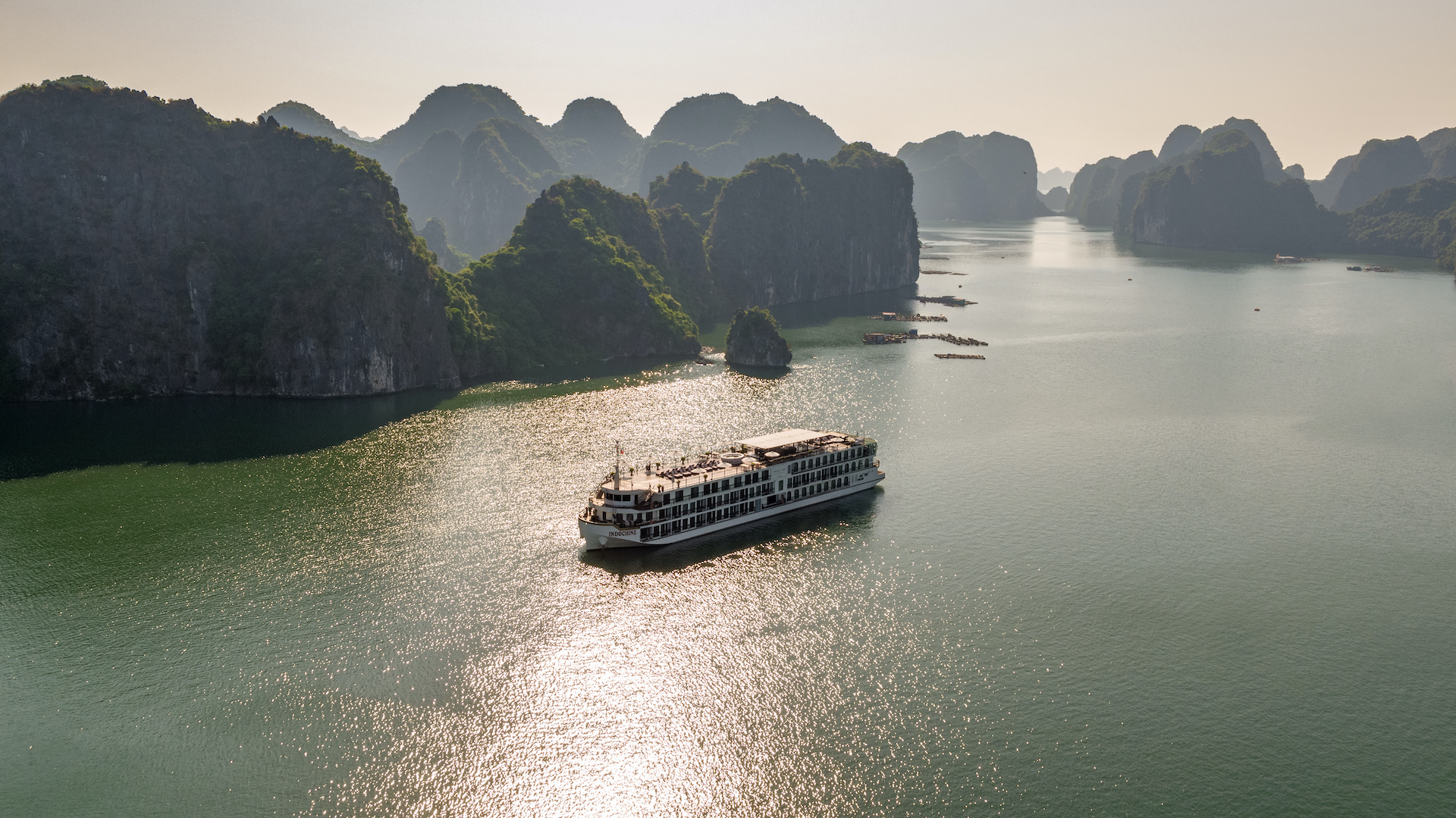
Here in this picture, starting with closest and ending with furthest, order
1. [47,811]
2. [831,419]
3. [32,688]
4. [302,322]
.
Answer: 1. [47,811]
2. [32,688]
3. [831,419]
4. [302,322]

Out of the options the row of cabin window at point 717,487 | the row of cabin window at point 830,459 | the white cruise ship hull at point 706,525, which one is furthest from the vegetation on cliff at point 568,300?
the row of cabin window at point 717,487

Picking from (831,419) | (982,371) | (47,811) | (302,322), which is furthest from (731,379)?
(47,811)

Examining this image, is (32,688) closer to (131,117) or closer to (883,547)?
A: (883,547)

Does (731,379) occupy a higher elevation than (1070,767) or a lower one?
higher

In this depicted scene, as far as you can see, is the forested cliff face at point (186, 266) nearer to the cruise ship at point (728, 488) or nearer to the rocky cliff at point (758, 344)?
the rocky cliff at point (758, 344)

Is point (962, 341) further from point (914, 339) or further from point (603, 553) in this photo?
point (603, 553)

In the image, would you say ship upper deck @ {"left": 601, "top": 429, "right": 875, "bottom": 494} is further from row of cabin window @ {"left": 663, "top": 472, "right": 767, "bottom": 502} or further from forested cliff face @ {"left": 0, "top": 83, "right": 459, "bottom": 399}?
forested cliff face @ {"left": 0, "top": 83, "right": 459, "bottom": 399}
